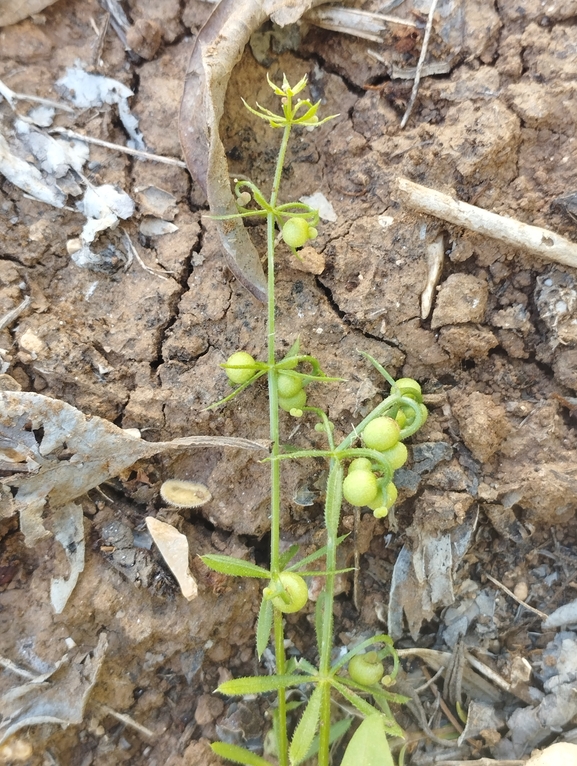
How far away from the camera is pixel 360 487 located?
6.89 ft

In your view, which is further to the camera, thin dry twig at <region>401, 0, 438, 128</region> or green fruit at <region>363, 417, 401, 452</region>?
thin dry twig at <region>401, 0, 438, 128</region>

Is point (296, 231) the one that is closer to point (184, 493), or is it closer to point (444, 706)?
point (184, 493)

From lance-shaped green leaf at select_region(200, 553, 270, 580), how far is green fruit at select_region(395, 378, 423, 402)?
0.92 m

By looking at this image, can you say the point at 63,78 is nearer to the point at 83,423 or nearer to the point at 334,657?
the point at 83,423

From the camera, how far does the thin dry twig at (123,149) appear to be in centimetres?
265

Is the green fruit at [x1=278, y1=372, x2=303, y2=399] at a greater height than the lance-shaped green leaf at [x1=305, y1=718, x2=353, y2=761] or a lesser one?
greater

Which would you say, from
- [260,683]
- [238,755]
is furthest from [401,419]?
[238,755]

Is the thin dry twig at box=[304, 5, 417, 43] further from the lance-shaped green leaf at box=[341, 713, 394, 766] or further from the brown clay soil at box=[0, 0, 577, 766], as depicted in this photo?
the lance-shaped green leaf at box=[341, 713, 394, 766]

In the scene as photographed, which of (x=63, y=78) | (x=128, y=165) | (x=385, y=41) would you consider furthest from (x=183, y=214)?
(x=385, y=41)

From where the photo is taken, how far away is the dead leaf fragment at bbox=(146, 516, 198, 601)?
97.2 inches

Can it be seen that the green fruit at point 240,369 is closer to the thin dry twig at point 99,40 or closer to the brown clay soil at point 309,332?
the brown clay soil at point 309,332

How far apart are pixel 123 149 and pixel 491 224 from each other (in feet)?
5.53

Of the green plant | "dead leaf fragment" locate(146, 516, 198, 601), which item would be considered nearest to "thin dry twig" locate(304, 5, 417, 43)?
the green plant

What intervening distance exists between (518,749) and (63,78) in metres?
3.62
